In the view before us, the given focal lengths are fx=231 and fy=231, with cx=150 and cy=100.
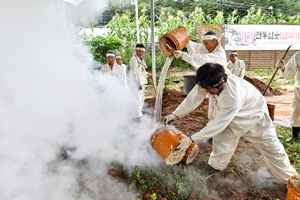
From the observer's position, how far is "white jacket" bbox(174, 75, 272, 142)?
8.49 ft

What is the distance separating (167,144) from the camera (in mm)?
2885

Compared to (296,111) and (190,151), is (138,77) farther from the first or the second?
(296,111)

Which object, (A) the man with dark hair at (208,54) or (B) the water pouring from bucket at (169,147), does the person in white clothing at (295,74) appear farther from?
(B) the water pouring from bucket at (169,147)

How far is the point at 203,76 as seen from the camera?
2.49m

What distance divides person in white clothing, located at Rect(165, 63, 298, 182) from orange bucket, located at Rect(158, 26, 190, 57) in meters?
1.07

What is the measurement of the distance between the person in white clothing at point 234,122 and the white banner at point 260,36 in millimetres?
9959

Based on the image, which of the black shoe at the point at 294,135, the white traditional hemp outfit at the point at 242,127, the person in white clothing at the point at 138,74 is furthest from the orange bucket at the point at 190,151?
the person in white clothing at the point at 138,74

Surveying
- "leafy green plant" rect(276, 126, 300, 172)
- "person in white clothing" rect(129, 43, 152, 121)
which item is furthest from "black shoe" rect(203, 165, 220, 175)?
"person in white clothing" rect(129, 43, 152, 121)

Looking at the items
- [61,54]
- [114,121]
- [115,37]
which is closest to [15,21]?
[61,54]

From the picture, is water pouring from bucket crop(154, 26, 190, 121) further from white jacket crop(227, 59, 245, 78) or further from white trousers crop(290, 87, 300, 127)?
white jacket crop(227, 59, 245, 78)

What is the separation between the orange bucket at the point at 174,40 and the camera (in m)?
3.59

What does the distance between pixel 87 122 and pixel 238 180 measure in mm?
2501

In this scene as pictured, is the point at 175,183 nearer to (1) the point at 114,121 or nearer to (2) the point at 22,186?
(2) the point at 22,186

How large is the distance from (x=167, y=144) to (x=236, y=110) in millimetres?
917
